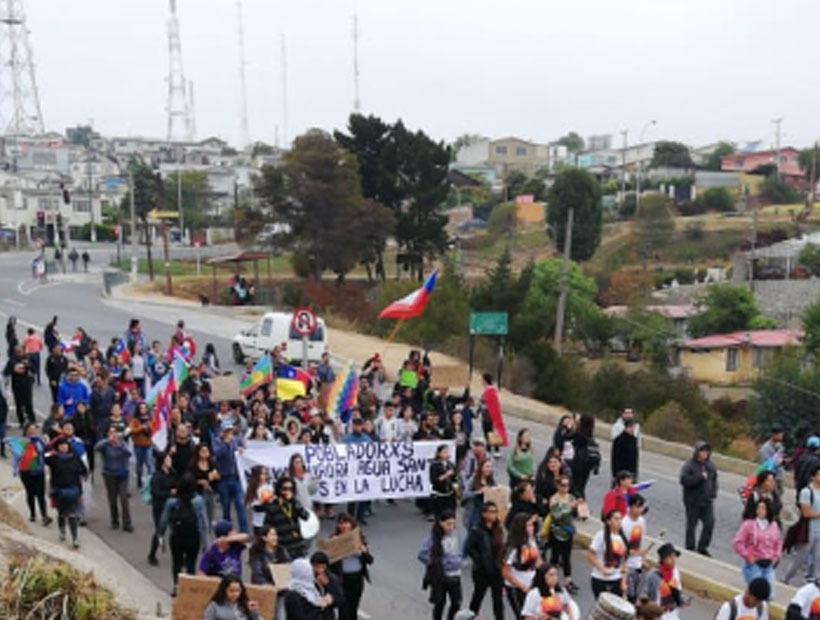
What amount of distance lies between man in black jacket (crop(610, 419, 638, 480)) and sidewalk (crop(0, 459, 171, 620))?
20.3 feet

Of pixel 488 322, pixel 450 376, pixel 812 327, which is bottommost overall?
pixel 812 327

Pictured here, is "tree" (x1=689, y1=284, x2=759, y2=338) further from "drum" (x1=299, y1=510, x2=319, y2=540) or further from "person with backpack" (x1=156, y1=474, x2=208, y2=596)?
"drum" (x1=299, y1=510, x2=319, y2=540)

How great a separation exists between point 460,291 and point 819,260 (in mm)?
45587

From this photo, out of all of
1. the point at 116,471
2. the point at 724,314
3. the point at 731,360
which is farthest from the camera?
the point at 724,314

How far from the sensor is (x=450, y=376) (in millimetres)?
30594

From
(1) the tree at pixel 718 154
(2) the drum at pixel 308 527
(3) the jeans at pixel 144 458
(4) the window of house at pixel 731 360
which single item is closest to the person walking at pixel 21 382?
(3) the jeans at pixel 144 458

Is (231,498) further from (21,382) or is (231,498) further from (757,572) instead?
(21,382)

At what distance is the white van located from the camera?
29728 millimetres

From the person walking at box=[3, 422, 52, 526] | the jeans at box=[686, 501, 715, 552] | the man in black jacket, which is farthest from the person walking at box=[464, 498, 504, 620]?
the person walking at box=[3, 422, 52, 526]

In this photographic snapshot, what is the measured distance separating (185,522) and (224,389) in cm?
733

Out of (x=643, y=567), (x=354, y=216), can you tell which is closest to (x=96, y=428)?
(x=643, y=567)

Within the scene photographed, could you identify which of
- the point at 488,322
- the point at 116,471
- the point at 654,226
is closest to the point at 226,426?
the point at 116,471

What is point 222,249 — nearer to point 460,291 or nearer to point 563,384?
point 460,291

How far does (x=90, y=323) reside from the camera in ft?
128
